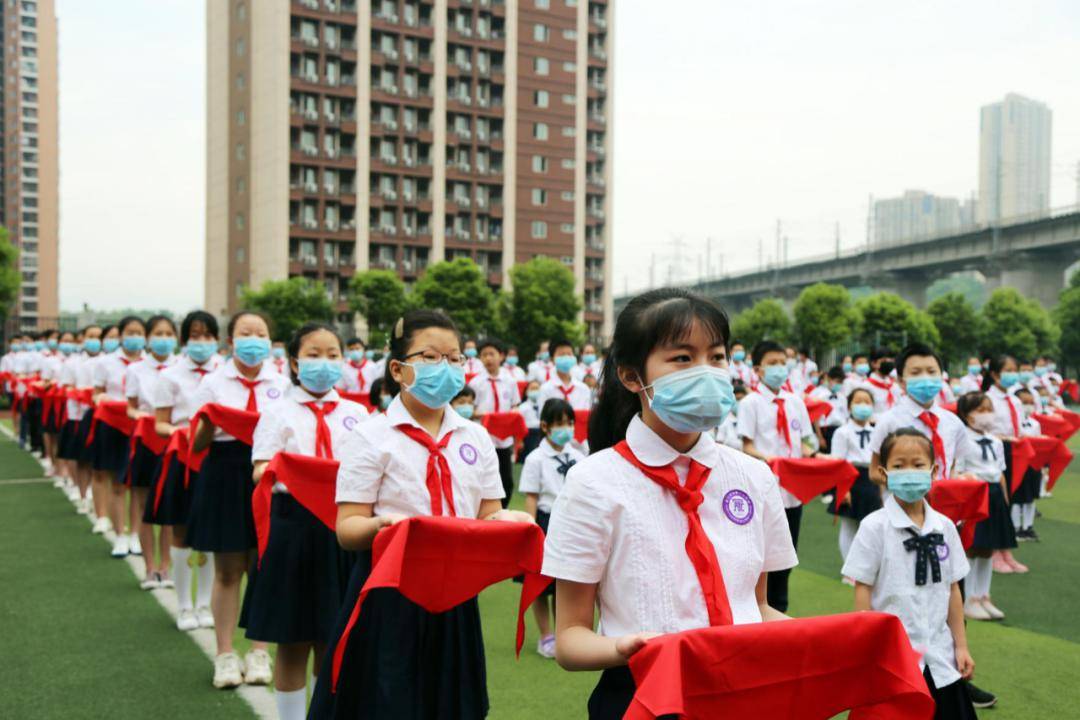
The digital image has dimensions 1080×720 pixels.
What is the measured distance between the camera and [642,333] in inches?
79.8

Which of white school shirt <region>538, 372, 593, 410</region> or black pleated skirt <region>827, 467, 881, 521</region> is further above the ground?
white school shirt <region>538, 372, 593, 410</region>

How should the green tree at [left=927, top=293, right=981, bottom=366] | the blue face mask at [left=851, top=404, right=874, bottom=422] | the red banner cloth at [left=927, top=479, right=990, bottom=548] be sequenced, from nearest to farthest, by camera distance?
1. the red banner cloth at [left=927, top=479, right=990, bottom=548]
2. the blue face mask at [left=851, top=404, right=874, bottom=422]
3. the green tree at [left=927, top=293, right=981, bottom=366]

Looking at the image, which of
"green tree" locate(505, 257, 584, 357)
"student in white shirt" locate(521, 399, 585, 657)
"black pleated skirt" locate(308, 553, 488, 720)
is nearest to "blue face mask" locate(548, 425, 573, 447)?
"student in white shirt" locate(521, 399, 585, 657)

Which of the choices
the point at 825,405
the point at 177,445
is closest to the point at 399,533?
the point at 177,445

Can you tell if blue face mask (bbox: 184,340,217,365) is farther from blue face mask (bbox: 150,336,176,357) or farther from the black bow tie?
the black bow tie

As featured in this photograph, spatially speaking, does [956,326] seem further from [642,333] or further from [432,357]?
[642,333]

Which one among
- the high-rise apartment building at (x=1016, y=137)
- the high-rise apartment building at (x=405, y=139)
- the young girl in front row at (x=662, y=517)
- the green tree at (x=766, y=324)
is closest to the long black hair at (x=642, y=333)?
the young girl in front row at (x=662, y=517)

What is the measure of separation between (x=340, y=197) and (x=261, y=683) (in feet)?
166

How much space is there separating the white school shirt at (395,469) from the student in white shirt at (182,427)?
7.87ft

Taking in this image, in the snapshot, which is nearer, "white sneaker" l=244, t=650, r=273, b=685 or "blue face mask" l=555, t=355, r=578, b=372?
"white sneaker" l=244, t=650, r=273, b=685

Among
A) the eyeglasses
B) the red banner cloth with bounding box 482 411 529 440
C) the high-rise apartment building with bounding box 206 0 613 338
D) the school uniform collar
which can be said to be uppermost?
the high-rise apartment building with bounding box 206 0 613 338

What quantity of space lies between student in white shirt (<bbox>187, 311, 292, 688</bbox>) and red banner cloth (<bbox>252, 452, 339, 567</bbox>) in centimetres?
108

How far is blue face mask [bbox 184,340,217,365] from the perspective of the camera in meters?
5.46

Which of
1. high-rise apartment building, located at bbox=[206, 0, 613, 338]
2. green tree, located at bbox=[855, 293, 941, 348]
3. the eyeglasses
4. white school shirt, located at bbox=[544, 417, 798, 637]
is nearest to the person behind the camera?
white school shirt, located at bbox=[544, 417, 798, 637]
